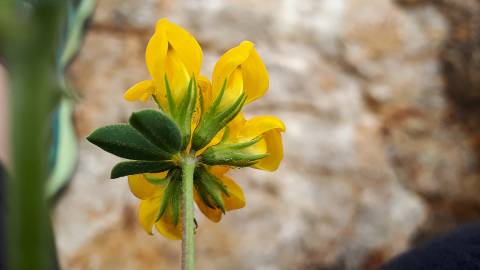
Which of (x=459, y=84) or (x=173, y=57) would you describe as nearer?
(x=173, y=57)

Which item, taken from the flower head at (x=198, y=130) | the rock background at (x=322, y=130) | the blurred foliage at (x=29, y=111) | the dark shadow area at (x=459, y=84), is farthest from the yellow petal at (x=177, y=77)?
the dark shadow area at (x=459, y=84)

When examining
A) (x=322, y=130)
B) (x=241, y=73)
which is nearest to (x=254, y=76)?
(x=241, y=73)

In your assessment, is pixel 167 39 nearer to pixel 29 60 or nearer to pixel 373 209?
pixel 29 60

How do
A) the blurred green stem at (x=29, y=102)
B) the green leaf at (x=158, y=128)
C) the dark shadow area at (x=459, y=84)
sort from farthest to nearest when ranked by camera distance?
the dark shadow area at (x=459, y=84)
the green leaf at (x=158, y=128)
the blurred green stem at (x=29, y=102)

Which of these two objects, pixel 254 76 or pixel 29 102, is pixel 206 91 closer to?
pixel 254 76

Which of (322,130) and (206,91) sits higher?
(322,130)

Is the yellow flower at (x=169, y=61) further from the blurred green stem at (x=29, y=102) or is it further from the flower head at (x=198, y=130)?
the blurred green stem at (x=29, y=102)

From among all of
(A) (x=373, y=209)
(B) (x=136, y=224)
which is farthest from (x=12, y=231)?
(A) (x=373, y=209)
